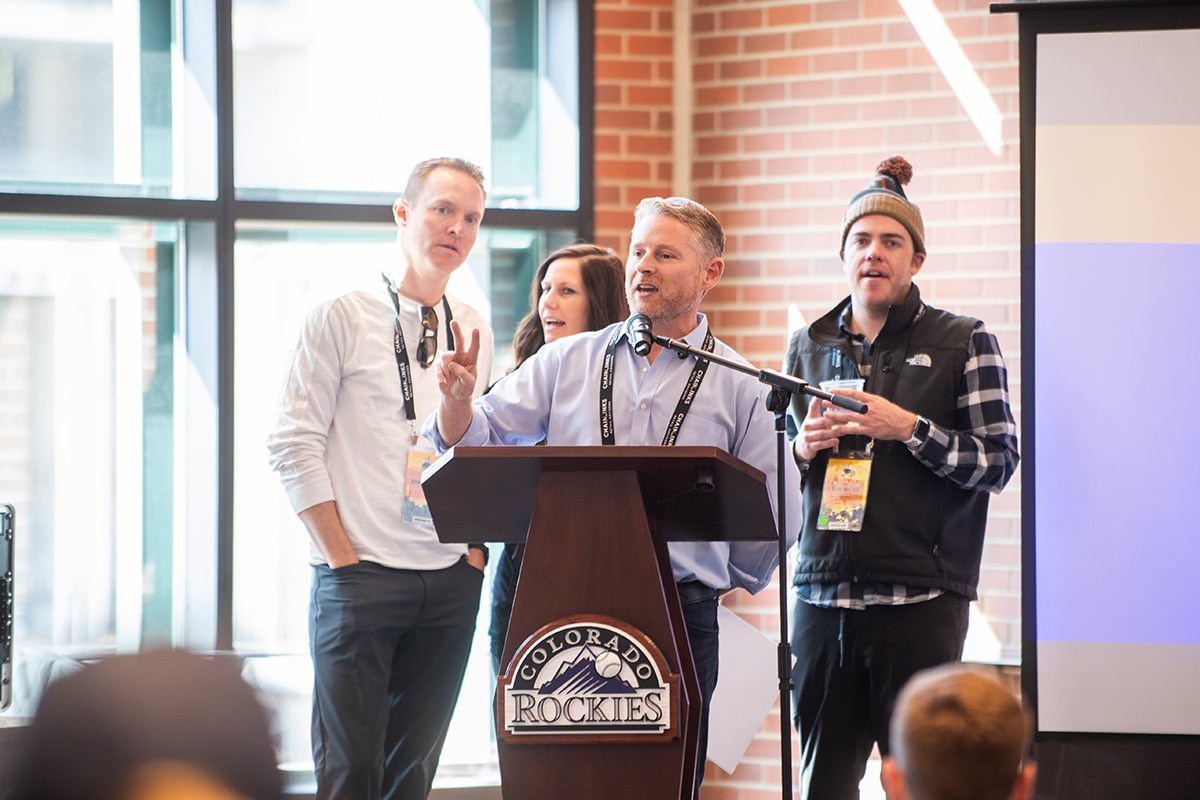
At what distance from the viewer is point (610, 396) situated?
2.90 metres

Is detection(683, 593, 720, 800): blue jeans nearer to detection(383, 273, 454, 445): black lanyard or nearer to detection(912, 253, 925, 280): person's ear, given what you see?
detection(383, 273, 454, 445): black lanyard

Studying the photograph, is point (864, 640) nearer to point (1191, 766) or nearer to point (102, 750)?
point (1191, 766)

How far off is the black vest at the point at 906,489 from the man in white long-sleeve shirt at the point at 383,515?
0.94 meters

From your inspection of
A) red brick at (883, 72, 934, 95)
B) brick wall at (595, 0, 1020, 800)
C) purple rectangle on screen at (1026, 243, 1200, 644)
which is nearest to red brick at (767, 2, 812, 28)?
brick wall at (595, 0, 1020, 800)

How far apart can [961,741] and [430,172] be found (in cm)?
265

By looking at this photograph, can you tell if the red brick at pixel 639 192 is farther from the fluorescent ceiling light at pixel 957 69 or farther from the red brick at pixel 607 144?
the fluorescent ceiling light at pixel 957 69

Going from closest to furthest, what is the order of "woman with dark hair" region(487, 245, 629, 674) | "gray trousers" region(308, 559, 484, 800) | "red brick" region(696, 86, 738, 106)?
"gray trousers" region(308, 559, 484, 800) < "woman with dark hair" region(487, 245, 629, 674) < "red brick" region(696, 86, 738, 106)

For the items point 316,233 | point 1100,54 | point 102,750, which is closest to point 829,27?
point 1100,54

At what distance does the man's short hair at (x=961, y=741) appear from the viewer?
4.27 ft

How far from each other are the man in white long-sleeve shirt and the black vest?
0.94m

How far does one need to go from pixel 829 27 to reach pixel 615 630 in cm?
297

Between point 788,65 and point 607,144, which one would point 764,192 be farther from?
point 607,144

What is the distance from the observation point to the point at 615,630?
7.84ft

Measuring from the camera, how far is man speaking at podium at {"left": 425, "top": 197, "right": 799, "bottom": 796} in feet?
9.60
